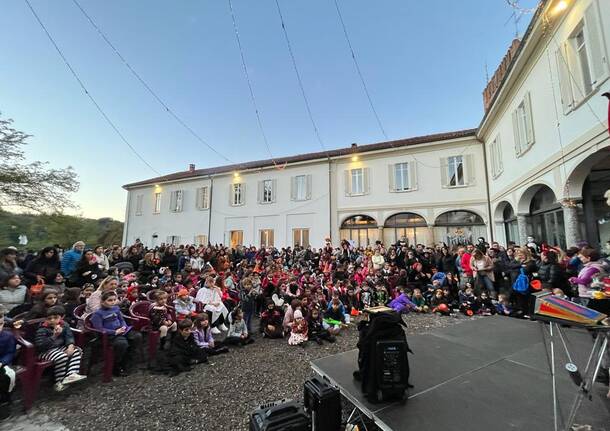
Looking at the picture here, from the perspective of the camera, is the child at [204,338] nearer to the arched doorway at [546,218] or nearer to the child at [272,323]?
the child at [272,323]

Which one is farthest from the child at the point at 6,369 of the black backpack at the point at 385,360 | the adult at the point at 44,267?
the black backpack at the point at 385,360

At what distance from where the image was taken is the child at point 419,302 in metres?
7.01

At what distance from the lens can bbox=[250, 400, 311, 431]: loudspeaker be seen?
6.30 feet

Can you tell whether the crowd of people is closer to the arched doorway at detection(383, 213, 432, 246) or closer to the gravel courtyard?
the gravel courtyard

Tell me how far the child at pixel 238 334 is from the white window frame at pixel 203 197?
46.8 feet

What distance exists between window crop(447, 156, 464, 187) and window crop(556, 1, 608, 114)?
6.79 metres

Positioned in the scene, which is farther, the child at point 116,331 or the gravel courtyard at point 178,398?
the child at point 116,331

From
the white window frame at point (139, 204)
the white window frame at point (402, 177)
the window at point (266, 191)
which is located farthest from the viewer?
the white window frame at point (139, 204)

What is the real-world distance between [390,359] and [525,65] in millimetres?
9838

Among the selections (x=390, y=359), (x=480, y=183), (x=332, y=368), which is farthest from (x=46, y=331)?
(x=480, y=183)

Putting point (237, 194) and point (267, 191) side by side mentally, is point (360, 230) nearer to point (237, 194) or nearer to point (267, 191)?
point (267, 191)

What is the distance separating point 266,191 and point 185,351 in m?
13.2

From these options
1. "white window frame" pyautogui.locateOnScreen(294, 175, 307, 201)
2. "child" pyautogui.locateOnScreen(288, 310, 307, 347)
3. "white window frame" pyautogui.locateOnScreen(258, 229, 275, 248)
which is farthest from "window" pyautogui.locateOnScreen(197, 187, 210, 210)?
"child" pyautogui.locateOnScreen(288, 310, 307, 347)

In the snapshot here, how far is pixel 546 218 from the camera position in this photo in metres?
8.12
